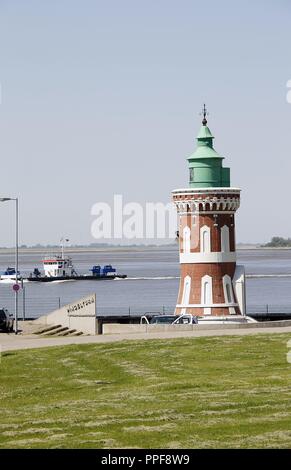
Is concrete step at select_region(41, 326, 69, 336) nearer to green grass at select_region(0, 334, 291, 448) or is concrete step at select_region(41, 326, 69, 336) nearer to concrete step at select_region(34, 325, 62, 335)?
concrete step at select_region(34, 325, 62, 335)

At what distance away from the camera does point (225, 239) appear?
5678 centimetres

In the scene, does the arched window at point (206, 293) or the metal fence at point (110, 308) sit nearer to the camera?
the arched window at point (206, 293)

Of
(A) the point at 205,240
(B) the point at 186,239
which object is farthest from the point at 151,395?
(B) the point at 186,239

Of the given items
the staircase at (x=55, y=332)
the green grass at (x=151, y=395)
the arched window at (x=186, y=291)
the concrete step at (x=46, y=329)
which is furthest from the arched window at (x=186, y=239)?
the green grass at (x=151, y=395)

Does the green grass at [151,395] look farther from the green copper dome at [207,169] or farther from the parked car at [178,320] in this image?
the green copper dome at [207,169]

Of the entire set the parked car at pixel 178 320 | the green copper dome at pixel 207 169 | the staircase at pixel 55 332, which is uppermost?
the green copper dome at pixel 207 169

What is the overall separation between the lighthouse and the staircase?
16.4 feet

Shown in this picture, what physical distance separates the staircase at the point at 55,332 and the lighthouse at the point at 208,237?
5.00 metres

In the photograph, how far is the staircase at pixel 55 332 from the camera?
5619 centimetres

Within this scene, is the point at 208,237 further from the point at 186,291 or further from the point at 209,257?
the point at 186,291

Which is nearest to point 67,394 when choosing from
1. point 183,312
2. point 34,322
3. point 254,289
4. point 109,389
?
point 109,389

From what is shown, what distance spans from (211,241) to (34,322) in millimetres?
11092

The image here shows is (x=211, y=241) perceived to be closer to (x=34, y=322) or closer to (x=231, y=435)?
(x=34, y=322)

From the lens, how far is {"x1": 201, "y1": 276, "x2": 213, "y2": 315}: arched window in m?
56.4
